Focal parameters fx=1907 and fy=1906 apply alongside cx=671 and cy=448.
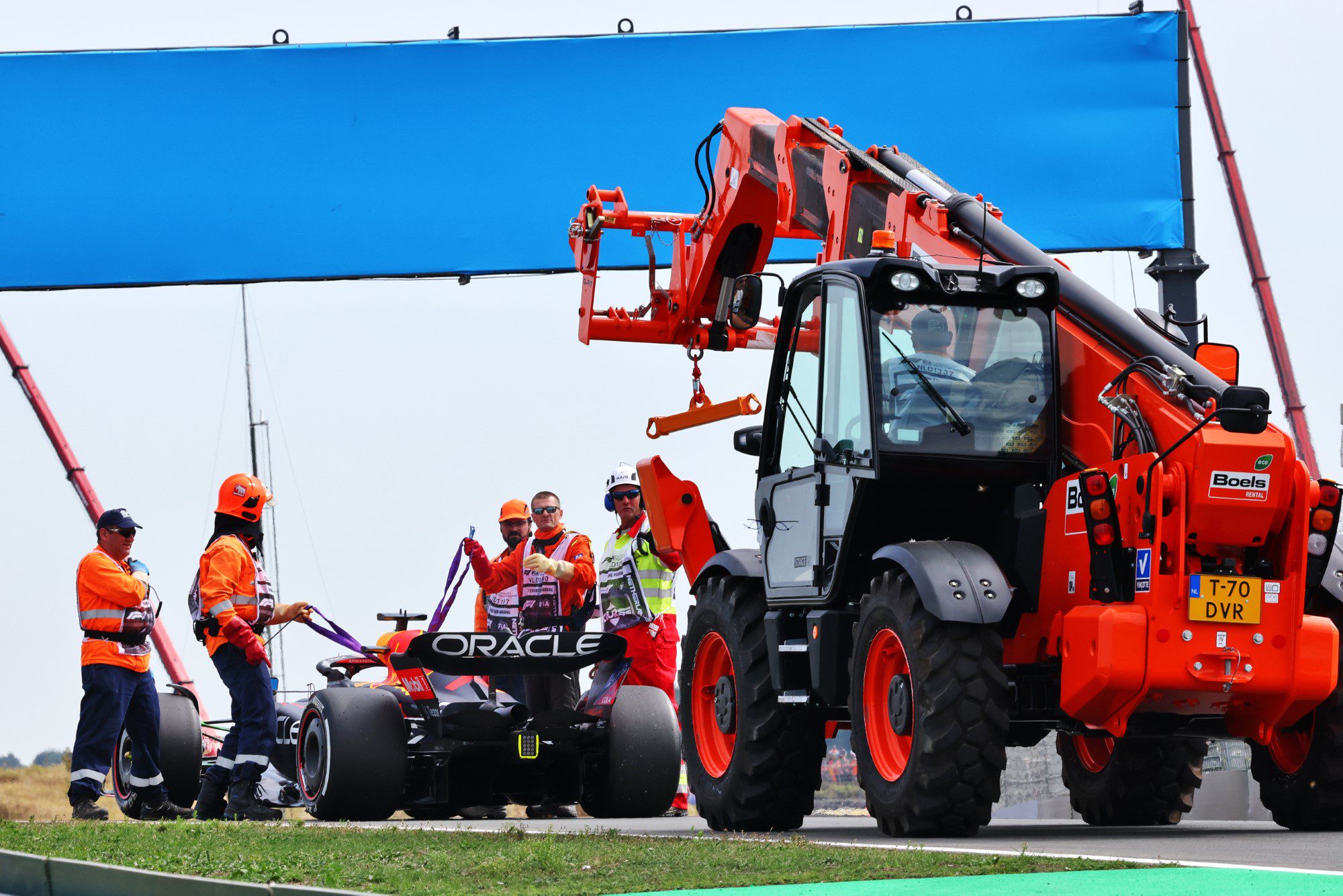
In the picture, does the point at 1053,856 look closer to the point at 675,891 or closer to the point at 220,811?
the point at 675,891

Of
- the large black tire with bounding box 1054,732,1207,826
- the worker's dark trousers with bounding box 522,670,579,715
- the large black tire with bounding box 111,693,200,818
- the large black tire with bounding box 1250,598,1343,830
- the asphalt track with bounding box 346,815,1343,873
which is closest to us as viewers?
the asphalt track with bounding box 346,815,1343,873

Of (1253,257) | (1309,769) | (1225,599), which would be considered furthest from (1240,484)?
(1253,257)

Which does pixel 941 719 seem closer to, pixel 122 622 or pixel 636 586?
pixel 636 586

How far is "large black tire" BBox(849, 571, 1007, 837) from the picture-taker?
311 inches

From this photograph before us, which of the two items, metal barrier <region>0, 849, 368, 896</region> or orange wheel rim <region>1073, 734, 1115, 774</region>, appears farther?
orange wheel rim <region>1073, 734, 1115, 774</region>

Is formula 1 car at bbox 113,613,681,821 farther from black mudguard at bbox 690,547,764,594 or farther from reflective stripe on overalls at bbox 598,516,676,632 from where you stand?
black mudguard at bbox 690,547,764,594

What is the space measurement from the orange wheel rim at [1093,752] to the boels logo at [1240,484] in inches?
120

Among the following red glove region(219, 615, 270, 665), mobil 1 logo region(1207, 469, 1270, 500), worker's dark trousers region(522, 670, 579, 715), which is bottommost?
worker's dark trousers region(522, 670, 579, 715)

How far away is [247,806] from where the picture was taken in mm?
11898

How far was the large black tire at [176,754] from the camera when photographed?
1315 centimetres

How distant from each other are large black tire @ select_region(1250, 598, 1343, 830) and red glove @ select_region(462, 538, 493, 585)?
17.6 feet

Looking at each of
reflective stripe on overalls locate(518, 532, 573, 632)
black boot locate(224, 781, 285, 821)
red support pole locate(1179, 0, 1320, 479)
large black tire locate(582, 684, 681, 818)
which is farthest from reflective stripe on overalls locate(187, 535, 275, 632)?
red support pole locate(1179, 0, 1320, 479)

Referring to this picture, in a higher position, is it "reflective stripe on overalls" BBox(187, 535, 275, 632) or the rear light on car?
"reflective stripe on overalls" BBox(187, 535, 275, 632)

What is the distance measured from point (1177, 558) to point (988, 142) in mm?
7805
